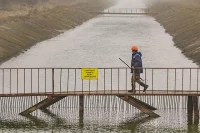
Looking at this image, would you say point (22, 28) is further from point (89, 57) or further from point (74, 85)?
point (74, 85)

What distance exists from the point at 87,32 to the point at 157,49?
2737 cm

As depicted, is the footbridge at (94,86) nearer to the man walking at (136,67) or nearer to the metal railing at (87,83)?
the metal railing at (87,83)

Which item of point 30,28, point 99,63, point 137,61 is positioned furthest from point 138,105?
point 30,28

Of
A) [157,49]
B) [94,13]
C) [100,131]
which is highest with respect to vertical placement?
[94,13]

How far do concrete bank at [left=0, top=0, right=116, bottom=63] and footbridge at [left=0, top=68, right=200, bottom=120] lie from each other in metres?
12.3

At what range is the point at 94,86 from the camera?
41.7 meters

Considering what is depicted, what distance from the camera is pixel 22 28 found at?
78.8m

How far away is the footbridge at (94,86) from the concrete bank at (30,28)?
12.3m

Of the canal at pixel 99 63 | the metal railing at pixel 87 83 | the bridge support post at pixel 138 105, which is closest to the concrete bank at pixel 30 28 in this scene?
the canal at pixel 99 63

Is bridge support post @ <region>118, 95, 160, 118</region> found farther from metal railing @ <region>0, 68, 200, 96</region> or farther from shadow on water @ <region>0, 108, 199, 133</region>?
metal railing @ <region>0, 68, 200, 96</region>

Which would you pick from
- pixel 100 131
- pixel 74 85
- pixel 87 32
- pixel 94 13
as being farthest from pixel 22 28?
pixel 94 13

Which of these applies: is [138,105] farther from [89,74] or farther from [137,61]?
[89,74]

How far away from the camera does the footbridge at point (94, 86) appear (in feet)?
98.9

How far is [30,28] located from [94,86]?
42.0m
